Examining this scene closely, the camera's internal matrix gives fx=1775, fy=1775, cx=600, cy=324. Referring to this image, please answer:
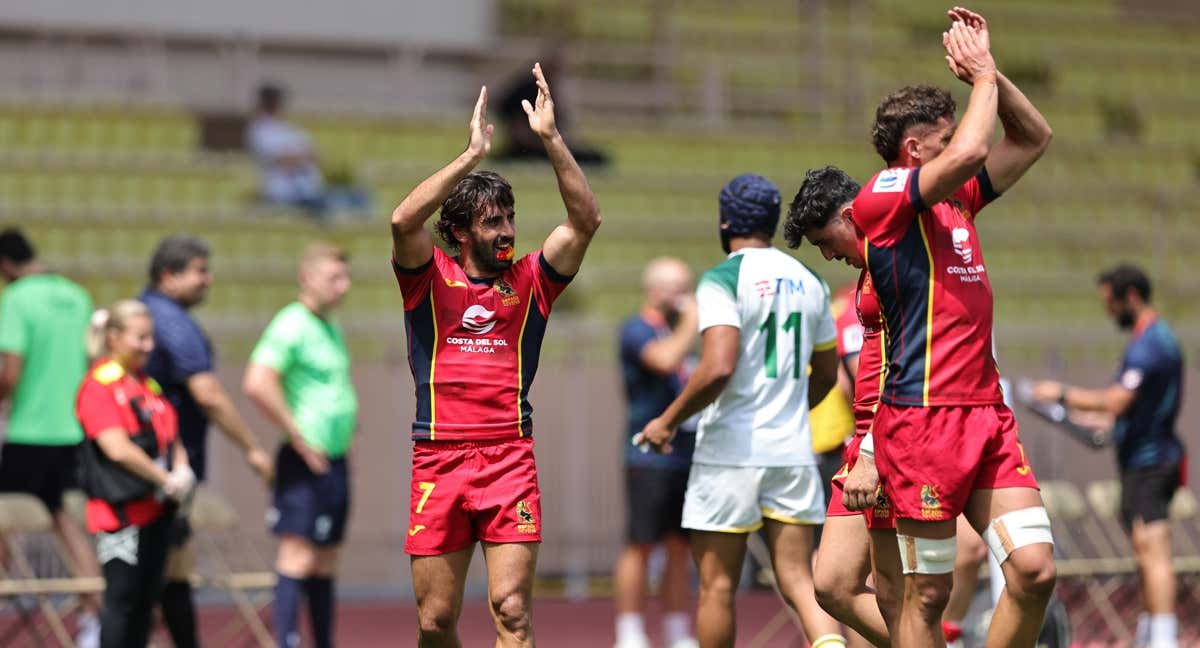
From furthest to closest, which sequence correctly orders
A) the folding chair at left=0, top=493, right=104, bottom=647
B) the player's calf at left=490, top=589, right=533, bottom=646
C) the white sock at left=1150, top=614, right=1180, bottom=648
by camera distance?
the white sock at left=1150, top=614, right=1180, bottom=648
the folding chair at left=0, top=493, right=104, bottom=647
the player's calf at left=490, top=589, right=533, bottom=646

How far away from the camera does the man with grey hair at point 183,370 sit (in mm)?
8828

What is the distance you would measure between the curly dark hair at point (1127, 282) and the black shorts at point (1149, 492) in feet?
3.43

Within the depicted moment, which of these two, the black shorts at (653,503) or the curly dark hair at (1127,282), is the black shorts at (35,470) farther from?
the curly dark hair at (1127,282)

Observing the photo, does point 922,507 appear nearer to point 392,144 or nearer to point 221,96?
point 392,144

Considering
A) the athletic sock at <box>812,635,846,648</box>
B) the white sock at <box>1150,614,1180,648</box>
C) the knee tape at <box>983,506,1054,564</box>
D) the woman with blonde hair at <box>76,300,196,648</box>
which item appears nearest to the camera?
the knee tape at <box>983,506,1054,564</box>

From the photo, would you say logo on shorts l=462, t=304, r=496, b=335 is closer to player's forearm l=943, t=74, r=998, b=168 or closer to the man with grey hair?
player's forearm l=943, t=74, r=998, b=168

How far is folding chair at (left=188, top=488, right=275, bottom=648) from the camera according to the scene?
10.5 metres

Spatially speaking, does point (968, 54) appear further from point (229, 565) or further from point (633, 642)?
point (229, 565)

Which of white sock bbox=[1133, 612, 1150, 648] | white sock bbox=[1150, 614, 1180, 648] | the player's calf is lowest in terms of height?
white sock bbox=[1133, 612, 1150, 648]

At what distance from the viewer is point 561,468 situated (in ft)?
45.6

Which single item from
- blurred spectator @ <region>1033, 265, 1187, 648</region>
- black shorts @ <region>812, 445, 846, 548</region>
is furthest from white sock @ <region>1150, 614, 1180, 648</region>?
black shorts @ <region>812, 445, 846, 548</region>

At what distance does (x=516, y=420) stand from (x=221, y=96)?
488 inches

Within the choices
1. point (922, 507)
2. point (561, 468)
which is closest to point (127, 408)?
point (922, 507)

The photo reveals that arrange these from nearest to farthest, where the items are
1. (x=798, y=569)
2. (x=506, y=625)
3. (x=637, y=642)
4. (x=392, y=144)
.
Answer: (x=506, y=625) < (x=798, y=569) < (x=637, y=642) < (x=392, y=144)
